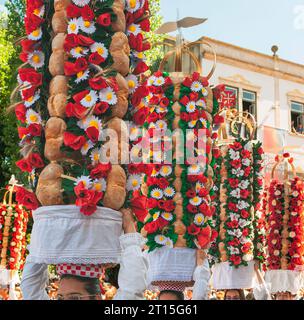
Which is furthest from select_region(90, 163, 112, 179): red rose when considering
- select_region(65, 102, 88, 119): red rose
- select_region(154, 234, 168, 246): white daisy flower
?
select_region(154, 234, 168, 246): white daisy flower

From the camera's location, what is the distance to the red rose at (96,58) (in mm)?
3730

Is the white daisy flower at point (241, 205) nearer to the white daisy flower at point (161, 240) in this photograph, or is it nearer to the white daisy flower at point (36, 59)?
the white daisy flower at point (161, 240)

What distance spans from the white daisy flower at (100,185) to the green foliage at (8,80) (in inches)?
520

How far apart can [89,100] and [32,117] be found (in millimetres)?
455

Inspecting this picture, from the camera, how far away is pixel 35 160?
3680mm

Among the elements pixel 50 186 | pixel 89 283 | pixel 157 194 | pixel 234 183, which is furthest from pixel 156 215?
pixel 234 183

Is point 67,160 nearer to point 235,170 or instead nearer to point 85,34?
point 85,34

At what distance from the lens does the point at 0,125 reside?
717 inches

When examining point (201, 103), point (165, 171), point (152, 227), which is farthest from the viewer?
point (201, 103)

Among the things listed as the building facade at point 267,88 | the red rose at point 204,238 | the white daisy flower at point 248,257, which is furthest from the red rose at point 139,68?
the building facade at point 267,88

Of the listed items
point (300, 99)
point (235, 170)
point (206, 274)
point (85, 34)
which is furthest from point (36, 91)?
point (300, 99)

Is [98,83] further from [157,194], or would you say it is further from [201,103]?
[201,103]

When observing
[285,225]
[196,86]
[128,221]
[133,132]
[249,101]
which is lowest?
[128,221]

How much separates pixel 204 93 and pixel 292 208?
11.4ft
